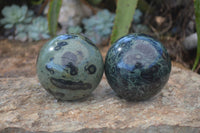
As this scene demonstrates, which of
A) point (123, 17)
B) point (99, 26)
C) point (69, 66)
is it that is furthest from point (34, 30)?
point (69, 66)

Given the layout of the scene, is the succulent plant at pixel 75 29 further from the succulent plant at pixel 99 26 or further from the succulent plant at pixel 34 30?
the succulent plant at pixel 34 30

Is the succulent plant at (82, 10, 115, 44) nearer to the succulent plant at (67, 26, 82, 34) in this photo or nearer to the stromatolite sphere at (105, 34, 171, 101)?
the succulent plant at (67, 26, 82, 34)

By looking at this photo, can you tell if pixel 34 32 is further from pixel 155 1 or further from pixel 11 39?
pixel 155 1

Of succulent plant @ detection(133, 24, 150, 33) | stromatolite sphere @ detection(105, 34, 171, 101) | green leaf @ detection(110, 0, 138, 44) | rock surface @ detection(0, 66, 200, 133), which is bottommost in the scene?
rock surface @ detection(0, 66, 200, 133)

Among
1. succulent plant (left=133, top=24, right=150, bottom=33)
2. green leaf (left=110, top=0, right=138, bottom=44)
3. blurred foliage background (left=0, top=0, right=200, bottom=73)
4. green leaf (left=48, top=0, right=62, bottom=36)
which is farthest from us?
succulent plant (left=133, top=24, right=150, bottom=33)

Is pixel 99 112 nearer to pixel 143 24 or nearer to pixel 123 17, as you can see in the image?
pixel 123 17

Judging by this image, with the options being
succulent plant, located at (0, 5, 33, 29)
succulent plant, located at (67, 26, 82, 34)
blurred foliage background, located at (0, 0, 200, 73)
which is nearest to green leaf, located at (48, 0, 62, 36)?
blurred foliage background, located at (0, 0, 200, 73)
